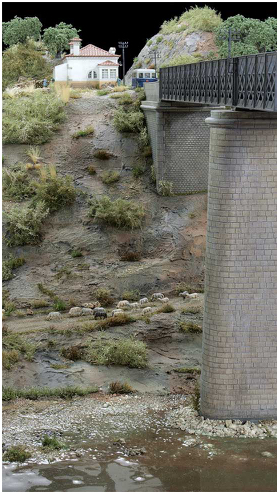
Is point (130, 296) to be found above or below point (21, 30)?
below

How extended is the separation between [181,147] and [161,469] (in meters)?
21.5

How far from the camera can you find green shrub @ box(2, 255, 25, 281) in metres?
34.3

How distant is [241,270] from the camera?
70.6ft

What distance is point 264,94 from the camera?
63.7ft

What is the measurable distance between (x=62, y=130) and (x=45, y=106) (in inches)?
73.3

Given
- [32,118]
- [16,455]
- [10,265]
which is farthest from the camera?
[32,118]

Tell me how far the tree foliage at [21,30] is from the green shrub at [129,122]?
18.3 m

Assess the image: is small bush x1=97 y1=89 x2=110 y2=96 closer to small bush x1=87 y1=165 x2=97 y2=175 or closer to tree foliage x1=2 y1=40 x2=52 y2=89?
small bush x1=87 y1=165 x2=97 y2=175

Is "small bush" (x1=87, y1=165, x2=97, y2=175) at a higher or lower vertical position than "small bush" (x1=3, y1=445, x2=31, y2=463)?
higher

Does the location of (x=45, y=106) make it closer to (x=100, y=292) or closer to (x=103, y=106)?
(x=103, y=106)

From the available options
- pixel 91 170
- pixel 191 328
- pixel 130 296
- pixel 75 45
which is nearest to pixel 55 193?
pixel 91 170

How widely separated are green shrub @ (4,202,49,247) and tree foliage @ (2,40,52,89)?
19671 millimetres

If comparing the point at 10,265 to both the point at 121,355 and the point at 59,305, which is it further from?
the point at 121,355

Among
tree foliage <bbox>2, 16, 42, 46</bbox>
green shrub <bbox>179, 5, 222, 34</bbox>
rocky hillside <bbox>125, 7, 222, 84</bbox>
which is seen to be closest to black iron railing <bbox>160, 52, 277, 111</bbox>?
rocky hillside <bbox>125, 7, 222, 84</bbox>
